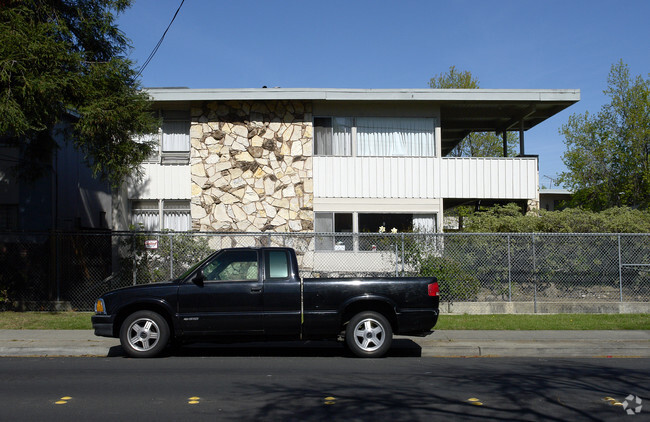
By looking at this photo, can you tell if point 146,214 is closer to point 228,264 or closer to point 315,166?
point 315,166

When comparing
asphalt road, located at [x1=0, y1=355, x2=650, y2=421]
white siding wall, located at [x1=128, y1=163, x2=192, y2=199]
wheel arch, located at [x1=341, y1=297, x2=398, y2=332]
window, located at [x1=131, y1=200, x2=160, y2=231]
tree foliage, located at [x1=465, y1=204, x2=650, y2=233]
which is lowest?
asphalt road, located at [x1=0, y1=355, x2=650, y2=421]

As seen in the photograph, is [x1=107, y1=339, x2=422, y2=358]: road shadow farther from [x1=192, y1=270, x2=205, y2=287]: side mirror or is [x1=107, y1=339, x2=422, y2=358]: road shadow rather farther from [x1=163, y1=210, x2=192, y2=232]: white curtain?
[x1=163, y1=210, x2=192, y2=232]: white curtain

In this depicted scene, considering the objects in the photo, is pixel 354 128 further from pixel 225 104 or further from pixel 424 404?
pixel 424 404

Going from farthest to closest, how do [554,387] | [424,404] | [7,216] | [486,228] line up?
1. [7,216]
2. [486,228]
3. [554,387]
4. [424,404]

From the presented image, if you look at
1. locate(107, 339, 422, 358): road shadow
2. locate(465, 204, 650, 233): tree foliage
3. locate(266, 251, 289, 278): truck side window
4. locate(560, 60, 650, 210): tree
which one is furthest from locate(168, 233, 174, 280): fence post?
locate(560, 60, 650, 210): tree

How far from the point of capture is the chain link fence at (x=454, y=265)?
14547 mm

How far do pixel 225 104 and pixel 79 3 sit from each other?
4.88 meters

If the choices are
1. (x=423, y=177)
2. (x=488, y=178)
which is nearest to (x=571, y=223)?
(x=488, y=178)

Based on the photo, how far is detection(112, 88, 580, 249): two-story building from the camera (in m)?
17.6

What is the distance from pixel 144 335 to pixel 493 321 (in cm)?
737

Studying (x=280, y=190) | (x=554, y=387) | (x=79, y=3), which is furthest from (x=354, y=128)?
(x=554, y=387)

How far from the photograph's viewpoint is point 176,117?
18.0 meters

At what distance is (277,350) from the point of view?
421 inches

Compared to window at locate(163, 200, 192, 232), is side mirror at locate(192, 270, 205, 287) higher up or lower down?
lower down
